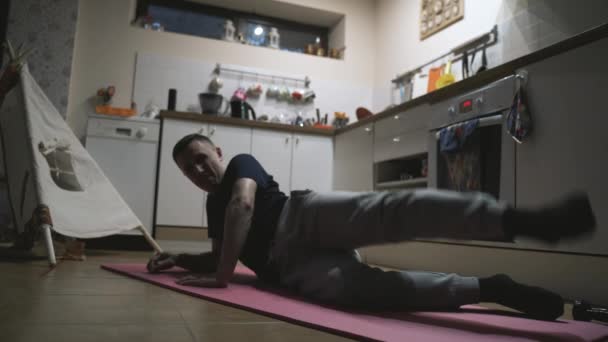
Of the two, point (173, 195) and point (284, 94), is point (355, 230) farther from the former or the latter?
point (284, 94)

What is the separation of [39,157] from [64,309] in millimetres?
1621

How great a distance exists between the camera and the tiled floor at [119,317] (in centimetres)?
86

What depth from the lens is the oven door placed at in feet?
6.68

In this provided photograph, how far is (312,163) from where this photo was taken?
4008 mm

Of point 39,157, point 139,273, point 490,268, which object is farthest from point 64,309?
point 490,268

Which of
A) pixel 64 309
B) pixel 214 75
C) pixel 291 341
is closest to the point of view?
pixel 291 341

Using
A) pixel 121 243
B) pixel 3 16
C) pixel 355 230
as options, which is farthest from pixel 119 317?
pixel 3 16

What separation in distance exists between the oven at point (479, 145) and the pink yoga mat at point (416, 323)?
37.3 inches

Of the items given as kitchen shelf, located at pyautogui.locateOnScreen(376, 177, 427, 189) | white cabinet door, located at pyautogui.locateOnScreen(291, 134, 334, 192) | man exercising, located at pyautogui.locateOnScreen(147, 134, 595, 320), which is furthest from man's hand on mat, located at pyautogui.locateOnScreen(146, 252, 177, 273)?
white cabinet door, located at pyautogui.locateOnScreen(291, 134, 334, 192)

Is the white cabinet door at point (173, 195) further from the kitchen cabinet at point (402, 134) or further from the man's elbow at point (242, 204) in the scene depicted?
the man's elbow at point (242, 204)

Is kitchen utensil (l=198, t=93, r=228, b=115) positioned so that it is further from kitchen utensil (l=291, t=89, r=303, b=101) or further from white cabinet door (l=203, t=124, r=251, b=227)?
kitchen utensil (l=291, t=89, r=303, b=101)

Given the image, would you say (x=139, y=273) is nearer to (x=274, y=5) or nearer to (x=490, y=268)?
(x=490, y=268)

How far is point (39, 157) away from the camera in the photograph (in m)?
2.40

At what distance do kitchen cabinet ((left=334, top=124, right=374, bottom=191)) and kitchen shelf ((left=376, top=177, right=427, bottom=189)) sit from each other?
0.48 ft
